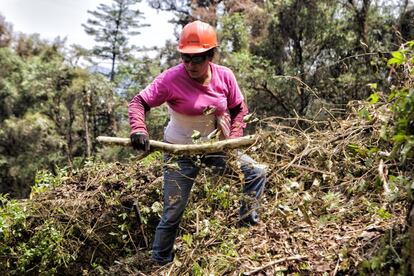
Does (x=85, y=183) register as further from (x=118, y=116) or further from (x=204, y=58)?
(x=118, y=116)

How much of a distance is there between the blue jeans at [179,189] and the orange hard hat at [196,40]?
0.81m

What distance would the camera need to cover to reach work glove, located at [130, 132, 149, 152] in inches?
141

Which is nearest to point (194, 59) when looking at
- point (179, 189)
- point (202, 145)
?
point (202, 145)

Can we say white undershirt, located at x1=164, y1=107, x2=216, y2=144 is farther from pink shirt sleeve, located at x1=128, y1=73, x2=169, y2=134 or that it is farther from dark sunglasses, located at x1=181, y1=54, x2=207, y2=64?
dark sunglasses, located at x1=181, y1=54, x2=207, y2=64

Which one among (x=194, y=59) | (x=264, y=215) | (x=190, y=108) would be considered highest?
(x=194, y=59)

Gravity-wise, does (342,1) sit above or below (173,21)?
above

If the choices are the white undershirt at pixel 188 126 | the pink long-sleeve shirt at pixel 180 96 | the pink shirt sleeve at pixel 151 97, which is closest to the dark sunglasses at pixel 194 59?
the pink long-sleeve shirt at pixel 180 96

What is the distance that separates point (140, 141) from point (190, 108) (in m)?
0.53

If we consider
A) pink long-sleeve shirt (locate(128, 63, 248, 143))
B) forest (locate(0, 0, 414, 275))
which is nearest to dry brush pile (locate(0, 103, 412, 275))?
forest (locate(0, 0, 414, 275))

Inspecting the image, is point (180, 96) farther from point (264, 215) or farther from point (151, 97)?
point (264, 215)

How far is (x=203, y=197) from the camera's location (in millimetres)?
4957

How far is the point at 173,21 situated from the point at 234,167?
A: 76.9ft

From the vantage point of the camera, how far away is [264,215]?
378cm

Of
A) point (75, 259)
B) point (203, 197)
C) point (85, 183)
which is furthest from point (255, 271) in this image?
point (85, 183)
